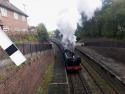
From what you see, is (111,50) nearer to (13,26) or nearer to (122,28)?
(122,28)

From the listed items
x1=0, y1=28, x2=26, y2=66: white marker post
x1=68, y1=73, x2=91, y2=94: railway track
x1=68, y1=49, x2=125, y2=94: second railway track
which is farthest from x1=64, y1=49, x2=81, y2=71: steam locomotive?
x1=0, y1=28, x2=26, y2=66: white marker post

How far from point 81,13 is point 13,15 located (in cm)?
1239

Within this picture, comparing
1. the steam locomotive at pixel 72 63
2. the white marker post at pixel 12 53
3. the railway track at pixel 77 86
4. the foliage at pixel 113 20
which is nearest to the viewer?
the white marker post at pixel 12 53

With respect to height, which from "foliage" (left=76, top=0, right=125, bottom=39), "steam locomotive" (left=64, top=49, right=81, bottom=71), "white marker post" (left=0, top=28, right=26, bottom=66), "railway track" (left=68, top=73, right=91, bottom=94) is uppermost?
"foliage" (left=76, top=0, right=125, bottom=39)

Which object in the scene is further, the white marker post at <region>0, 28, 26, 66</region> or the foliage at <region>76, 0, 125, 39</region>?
the foliage at <region>76, 0, 125, 39</region>

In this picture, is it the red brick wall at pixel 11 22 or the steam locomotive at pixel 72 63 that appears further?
the red brick wall at pixel 11 22

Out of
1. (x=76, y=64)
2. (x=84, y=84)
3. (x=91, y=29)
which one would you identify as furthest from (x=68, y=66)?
(x=91, y=29)

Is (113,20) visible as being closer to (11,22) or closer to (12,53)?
(11,22)

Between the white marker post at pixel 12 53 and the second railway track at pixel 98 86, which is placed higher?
the white marker post at pixel 12 53

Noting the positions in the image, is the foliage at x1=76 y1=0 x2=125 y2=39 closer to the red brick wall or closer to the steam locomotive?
the red brick wall

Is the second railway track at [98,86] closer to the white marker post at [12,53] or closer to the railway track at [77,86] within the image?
the railway track at [77,86]

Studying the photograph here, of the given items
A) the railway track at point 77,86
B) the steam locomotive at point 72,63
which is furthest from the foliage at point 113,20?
the railway track at point 77,86

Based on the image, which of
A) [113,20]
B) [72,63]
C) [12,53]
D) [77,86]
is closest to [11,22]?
[72,63]

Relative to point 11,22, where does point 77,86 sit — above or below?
below
